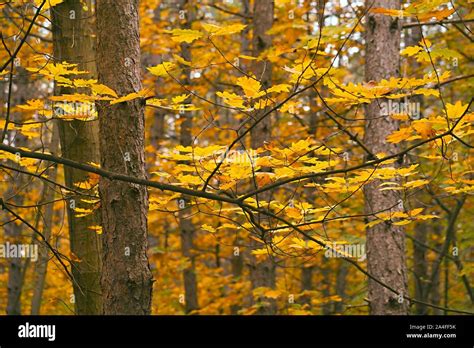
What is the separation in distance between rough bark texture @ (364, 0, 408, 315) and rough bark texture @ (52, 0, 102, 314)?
2.52 meters

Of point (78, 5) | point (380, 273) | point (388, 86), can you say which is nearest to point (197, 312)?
point (380, 273)

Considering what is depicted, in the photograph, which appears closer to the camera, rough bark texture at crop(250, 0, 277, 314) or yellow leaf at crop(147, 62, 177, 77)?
yellow leaf at crop(147, 62, 177, 77)

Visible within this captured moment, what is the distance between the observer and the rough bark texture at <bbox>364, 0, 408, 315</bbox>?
5715 mm

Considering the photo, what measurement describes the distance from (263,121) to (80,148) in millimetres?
3345

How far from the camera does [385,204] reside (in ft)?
18.7

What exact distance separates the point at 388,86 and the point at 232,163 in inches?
36.1

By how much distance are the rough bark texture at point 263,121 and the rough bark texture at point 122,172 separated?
14.9 feet

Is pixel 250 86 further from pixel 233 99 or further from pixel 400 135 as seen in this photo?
pixel 400 135

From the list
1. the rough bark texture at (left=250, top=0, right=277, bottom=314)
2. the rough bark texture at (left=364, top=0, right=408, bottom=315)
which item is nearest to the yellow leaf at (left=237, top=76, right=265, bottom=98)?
the rough bark texture at (left=364, top=0, right=408, bottom=315)

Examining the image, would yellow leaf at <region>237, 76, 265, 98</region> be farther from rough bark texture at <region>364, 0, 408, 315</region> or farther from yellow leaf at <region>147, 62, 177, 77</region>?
rough bark texture at <region>364, 0, 408, 315</region>

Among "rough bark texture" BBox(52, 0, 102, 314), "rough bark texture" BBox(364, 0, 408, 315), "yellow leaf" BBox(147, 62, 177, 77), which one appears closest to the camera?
"yellow leaf" BBox(147, 62, 177, 77)

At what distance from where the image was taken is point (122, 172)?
3463 mm
